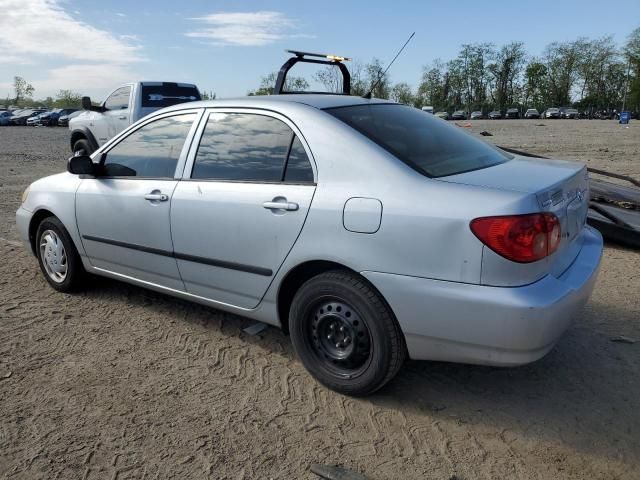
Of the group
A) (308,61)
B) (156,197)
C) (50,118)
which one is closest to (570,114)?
(50,118)

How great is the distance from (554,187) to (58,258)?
3797 mm

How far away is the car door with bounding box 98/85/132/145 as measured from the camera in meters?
11.3

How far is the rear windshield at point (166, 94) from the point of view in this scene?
11213 mm

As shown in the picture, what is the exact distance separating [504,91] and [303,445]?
9668 centimetres

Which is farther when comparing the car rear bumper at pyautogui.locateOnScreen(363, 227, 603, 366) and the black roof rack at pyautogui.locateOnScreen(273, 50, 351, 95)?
the black roof rack at pyautogui.locateOnScreen(273, 50, 351, 95)

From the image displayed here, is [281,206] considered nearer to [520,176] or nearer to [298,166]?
[298,166]

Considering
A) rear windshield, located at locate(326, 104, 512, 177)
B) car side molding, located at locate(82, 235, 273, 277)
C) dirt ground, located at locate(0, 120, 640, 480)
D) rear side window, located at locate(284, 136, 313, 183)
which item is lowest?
dirt ground, located at locate(0, 120, 640, 480)

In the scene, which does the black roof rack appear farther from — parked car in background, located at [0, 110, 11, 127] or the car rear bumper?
parked car in background, located at [0, 110, 11, 127]

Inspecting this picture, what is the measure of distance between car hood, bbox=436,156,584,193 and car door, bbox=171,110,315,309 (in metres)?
0.84

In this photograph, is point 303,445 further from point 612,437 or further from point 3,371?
point 3,371

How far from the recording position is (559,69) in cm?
8738

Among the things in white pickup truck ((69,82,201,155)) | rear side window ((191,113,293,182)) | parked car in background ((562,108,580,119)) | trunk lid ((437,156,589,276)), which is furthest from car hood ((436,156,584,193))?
parked car in background ((562,108,580,119))

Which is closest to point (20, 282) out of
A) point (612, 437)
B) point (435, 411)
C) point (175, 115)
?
point (175, 115)

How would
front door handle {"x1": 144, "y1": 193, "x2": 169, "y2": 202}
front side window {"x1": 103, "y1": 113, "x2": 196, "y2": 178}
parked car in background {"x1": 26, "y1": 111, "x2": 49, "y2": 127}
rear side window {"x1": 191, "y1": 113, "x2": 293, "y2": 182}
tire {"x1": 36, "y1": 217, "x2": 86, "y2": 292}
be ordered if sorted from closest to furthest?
rear side window {"x1": 191, "y1": 113, "x2": 293, "y2": 182} → front door handle {"x1": 144, "y1": 193, "x2": 169, "y2": 202} → front side window {"x1": 103, "y1": 113, "x2": 196, "y2": 178} → tire {"x1": 36, "y1": 217, "x2": 86, "y2": 292} → parked car in background {"x1": 26, "y1": 111, "x2": 49, "y2": 127}
